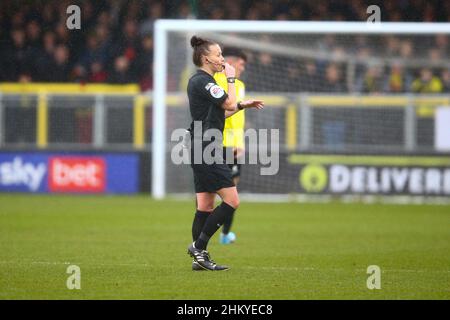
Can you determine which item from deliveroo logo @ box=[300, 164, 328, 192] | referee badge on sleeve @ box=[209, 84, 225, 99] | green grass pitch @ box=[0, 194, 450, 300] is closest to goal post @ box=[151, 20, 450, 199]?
deliveroo logo @ box=[300, 164, 328, 192]

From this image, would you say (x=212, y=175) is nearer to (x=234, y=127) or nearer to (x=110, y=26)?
(x=234, y=127)

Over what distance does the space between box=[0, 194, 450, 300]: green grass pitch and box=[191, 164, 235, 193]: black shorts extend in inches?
32.0

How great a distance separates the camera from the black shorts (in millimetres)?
9727

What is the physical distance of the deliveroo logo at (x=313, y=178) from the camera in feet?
69.3

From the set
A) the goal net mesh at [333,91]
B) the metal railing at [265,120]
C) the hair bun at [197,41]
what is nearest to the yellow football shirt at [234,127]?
the hair bun at [197,41]

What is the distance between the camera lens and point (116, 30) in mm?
24422

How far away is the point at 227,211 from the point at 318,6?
1544cm

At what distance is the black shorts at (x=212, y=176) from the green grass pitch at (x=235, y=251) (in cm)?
81

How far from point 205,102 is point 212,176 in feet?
2.28

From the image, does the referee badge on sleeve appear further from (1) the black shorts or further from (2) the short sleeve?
(1) the black shorts
